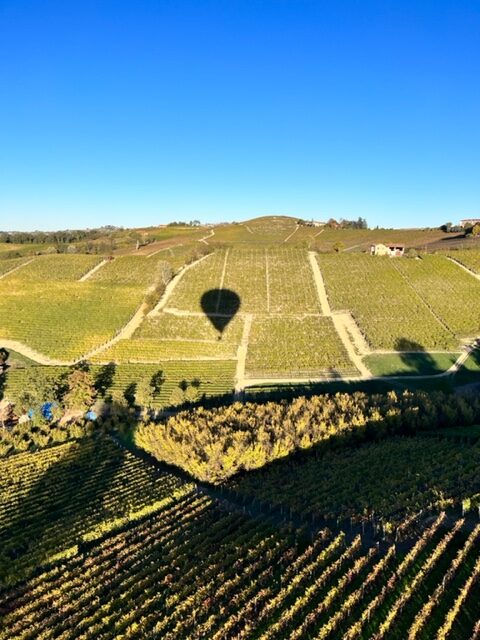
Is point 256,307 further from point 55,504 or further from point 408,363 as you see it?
point 55,504

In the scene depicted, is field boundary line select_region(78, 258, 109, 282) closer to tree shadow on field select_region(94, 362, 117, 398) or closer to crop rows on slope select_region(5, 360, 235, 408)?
crop rows on slope select_region(5, 360, 235, 408)

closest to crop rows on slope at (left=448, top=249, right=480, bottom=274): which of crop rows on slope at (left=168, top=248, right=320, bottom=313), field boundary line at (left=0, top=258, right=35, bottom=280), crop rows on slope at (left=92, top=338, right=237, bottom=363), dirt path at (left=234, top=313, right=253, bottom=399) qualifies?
crop rows on slope at (left=168, top=248, right=320, bottom=313)

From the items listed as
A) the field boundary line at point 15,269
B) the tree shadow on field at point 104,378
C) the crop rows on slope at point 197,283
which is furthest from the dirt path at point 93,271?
the tree shadow on field at point 104,378

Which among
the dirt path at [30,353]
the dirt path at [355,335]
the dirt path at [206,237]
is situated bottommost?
the dirt path at [30,353]

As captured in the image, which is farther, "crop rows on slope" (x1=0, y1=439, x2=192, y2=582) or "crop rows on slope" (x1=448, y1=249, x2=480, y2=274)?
"crop rows on slope" (x1=448, y1=249, x2=480, y2=274)

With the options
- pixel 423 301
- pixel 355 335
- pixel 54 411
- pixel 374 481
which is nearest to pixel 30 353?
pixel 54 411

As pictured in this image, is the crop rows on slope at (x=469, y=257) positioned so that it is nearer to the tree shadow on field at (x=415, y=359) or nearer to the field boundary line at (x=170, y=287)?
the tree shadow on field at (x=415, y=359)
